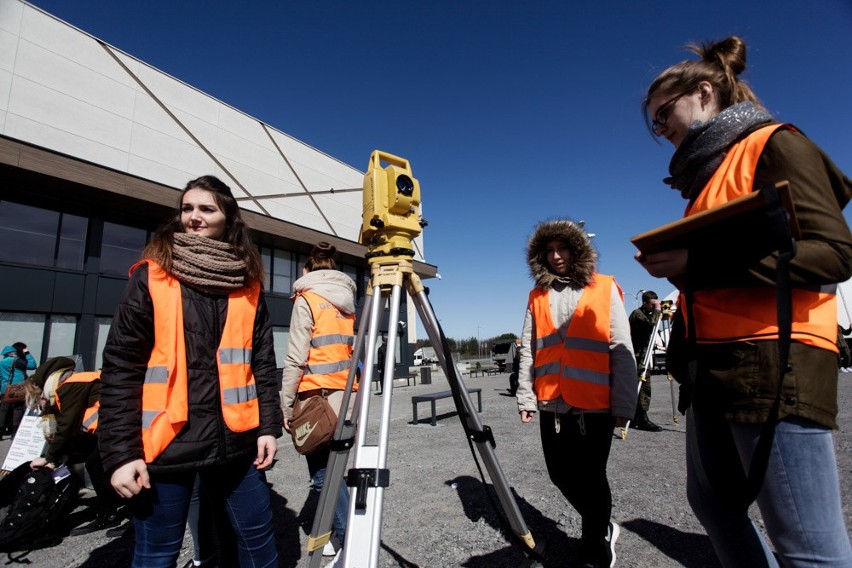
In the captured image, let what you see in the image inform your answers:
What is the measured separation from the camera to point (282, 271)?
57.2ft

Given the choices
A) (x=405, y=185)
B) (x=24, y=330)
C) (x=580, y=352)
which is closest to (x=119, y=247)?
(x=24, y=330)

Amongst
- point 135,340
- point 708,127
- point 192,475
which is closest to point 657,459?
point 708,127

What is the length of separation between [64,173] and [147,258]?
12.8 m

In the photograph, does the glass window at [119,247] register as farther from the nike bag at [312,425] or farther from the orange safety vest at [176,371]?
the orange safety vest at [176,371]

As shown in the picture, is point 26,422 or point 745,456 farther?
point 26,422

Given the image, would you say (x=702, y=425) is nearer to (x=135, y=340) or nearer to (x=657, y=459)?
(x=135, y=340)

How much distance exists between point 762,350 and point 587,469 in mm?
1479

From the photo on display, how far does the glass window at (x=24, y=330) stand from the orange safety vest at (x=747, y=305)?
14.9 meters

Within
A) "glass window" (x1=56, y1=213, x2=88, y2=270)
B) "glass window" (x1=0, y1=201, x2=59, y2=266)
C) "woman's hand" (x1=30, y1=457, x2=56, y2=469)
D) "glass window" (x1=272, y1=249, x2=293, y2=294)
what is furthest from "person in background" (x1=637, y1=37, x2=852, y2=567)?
"glass window" (x1=272, y1=249, x2=293, y2=294)

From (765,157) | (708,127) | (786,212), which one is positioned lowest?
(786,212)

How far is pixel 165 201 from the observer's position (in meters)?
12.8

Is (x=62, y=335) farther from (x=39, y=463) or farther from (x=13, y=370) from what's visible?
(x=39, y=463)

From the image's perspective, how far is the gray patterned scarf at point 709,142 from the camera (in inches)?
47.5

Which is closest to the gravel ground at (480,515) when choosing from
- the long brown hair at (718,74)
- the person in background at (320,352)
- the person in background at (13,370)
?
the person in background at (320,352)
